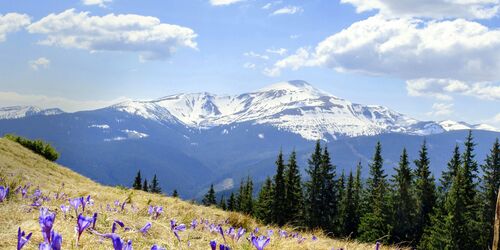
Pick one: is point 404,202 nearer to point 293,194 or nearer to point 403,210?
point 403,210

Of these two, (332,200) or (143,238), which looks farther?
(332,200)

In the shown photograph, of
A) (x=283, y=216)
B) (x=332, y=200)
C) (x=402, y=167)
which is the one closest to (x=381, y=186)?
(x=402, y=167)

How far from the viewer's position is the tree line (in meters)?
42.9

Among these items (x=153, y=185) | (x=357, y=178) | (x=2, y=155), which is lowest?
(x=153, y=185)

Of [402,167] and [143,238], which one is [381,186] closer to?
[402,167]

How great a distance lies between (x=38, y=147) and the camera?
2661 cm

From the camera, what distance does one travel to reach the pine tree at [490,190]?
43.5 meters

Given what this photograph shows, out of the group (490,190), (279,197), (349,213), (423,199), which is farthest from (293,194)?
(490,190)

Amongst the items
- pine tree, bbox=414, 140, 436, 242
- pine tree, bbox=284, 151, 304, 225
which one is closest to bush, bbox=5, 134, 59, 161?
pine tree, bbox=284, 151, 304, 225

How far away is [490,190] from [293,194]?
23.0 metres

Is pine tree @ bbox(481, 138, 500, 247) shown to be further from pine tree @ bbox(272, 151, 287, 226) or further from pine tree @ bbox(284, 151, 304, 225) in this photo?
pine tree @ bbox(272, 151, 287, 226)

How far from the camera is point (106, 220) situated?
499 cm

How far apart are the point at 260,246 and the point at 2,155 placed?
62.7 ft

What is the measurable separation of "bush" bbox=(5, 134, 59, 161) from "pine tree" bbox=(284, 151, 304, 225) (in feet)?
121
